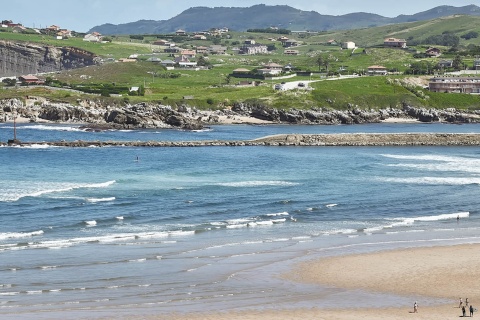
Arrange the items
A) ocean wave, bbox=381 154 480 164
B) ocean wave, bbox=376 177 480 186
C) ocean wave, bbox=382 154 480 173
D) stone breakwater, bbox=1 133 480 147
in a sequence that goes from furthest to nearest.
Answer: stone breakwater, bbox=1 133 480 147
ocean wave, bbox=381 154 480 164
ocean wave, bbox=382 154 480 173
ocean wave, bbox=376 177 480 186

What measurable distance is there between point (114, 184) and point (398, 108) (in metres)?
85.6

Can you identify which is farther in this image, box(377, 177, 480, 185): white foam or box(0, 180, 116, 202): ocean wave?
box(377, 177, 480, 185): white foam

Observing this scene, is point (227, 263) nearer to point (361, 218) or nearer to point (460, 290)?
point (460, 290)

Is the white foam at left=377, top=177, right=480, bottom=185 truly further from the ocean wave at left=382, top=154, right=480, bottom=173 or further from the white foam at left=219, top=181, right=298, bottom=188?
the white foam at left=219, top=181, right=298, bottom=188

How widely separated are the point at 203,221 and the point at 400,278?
15.9 metres

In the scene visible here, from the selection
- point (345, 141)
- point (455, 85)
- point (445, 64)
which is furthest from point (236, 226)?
point (445, 64)

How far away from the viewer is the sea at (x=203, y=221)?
114ft

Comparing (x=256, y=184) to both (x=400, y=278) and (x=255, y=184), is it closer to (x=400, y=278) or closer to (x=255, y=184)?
(x=255, y=184)

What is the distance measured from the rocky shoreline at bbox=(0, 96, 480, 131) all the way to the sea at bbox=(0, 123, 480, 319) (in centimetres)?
2782

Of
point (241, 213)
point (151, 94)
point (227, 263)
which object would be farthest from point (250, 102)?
point (227, 263)

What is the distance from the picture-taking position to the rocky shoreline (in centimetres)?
12094

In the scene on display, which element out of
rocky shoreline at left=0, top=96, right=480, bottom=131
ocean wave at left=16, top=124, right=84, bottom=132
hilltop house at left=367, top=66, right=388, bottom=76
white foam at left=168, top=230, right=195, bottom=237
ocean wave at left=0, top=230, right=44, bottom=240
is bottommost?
white foam at left=168, top=230, right=195, bottom=237

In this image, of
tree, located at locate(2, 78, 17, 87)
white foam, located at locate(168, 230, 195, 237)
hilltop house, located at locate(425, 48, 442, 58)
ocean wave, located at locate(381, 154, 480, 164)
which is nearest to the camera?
white foam, located at locate(168, 230, 195, 237)

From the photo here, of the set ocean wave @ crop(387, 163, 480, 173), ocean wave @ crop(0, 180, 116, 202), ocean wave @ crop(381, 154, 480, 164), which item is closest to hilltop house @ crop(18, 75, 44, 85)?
ocean wave @ crop(381, 154, 480, 164)
